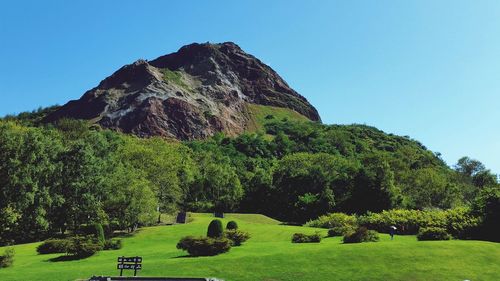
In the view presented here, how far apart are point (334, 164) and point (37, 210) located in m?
65.3

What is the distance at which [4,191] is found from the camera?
159ft

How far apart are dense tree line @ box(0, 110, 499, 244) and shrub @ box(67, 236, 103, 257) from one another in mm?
10830

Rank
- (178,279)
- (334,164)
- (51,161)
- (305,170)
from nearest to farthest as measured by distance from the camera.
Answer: (178,279) → (51,161) → (305,170) → (334,164)

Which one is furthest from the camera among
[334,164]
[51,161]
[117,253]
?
[334,164]

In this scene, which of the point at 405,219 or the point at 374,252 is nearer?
the point at 374,252

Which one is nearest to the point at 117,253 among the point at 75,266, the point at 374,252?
the point at 75,266

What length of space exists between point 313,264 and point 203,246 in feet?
30.8

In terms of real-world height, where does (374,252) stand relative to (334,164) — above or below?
below

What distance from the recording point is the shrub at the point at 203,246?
118ft

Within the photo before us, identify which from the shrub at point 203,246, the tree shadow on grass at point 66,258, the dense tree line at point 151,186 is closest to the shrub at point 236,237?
the shrub at point 203,246

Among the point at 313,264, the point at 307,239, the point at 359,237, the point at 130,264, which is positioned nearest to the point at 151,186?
the point at 307,239

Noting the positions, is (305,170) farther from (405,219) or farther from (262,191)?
(405,219)

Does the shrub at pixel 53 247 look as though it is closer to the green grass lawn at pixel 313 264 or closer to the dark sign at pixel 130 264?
the green grass lawn at pixel 313 264

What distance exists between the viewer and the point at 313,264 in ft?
101
